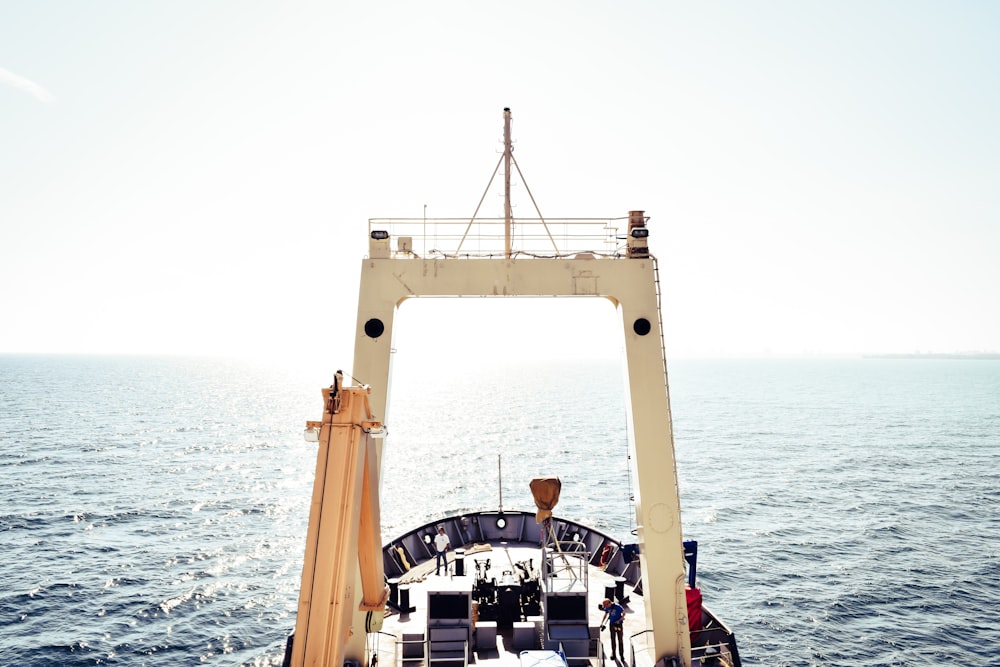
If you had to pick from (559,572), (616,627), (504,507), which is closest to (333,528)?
(559,572)

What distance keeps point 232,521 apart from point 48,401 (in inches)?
3389

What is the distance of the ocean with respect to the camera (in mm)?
25000

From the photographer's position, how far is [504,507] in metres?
→ 45.0

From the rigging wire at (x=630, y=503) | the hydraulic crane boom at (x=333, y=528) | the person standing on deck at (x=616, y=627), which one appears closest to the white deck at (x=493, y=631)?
the person standing on deck at (x=616, y=627)

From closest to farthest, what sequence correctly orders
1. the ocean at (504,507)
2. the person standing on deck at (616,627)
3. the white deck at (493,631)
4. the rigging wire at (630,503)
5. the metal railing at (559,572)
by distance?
the white deck at (493,631) < the person standing on deck at (616,627) < the metal railing at (559,572) < the rigging wire at (630,503) < the ocean at (504,507)

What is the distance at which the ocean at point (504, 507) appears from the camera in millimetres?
25000

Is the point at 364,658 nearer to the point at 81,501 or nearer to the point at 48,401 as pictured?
the point at 81,501

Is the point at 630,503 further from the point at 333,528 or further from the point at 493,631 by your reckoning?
the point at 333,528

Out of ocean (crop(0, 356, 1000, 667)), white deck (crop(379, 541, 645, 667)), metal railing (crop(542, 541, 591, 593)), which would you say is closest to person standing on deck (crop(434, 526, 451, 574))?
white deck (crop(379, 541, 645, 667))

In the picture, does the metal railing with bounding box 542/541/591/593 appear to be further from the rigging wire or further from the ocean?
the ocean

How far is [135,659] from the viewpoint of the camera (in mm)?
22828

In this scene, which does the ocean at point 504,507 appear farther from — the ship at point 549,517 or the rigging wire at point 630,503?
the ship at point 549,517

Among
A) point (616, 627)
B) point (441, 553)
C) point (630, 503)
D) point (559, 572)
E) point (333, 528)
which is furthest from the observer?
point (630, 503)

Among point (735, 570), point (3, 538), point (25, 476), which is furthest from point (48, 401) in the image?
point (735, 570)
